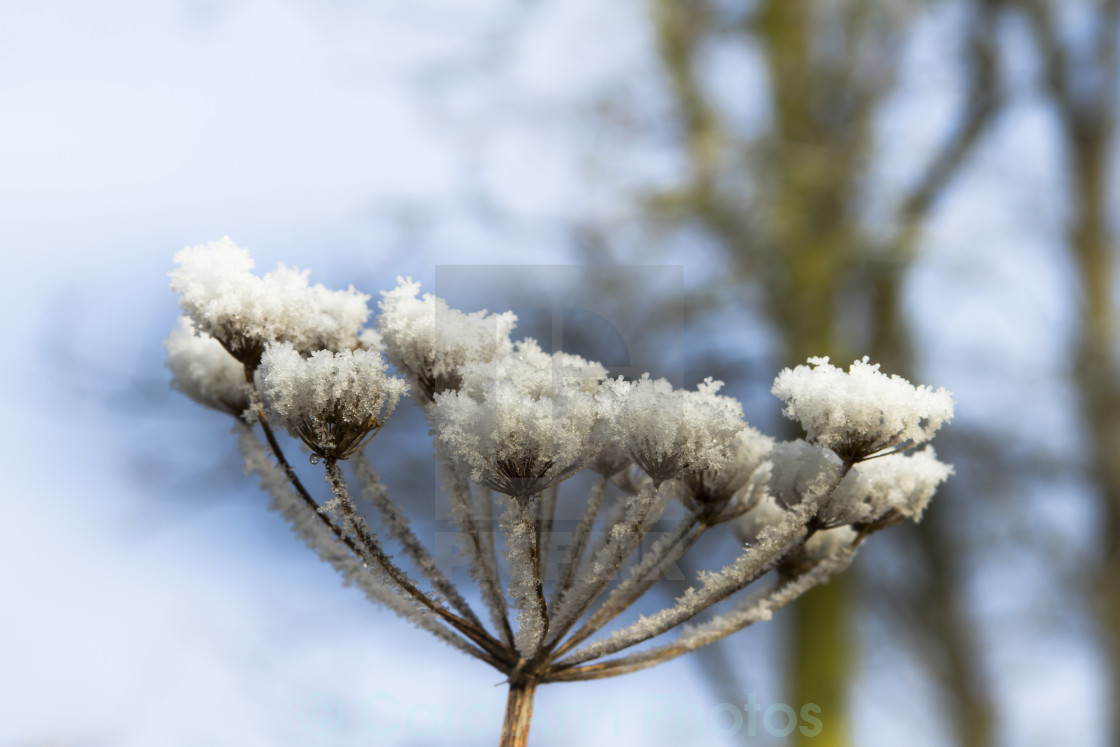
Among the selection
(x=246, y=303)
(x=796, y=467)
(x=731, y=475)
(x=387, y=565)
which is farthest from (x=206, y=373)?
(x=796, y=467)

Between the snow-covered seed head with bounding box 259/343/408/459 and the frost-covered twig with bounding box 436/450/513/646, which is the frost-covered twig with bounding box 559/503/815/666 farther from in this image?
the snow-covered seed head with bounding box 259/343/408/459

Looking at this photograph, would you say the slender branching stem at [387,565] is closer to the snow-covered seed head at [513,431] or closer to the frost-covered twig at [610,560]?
the frost-covered twig at [610,560]

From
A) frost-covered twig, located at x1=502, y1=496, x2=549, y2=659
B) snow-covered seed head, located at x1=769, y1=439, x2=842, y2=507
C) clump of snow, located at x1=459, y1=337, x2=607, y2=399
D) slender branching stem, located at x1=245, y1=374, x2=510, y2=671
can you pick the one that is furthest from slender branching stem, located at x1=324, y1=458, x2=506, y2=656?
snow-covered seed head, located at x1=769, y1=439, x2=842, y2=507

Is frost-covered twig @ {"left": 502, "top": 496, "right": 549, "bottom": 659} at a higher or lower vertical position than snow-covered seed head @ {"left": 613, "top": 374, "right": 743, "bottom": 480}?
lower

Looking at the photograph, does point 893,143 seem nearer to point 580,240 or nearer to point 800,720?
point 580,240

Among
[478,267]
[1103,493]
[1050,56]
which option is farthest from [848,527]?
[1050,56]

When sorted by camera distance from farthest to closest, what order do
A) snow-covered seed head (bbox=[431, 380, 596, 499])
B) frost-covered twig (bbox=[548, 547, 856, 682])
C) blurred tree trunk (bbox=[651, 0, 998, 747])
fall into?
blurred tree trunk (bbox=[651, 0, 998, 747]) → frost-covered twig (bbox=[548, 547, 856, 682]) → snow-covered seed head (bbox=[431, 380, 596, 499])

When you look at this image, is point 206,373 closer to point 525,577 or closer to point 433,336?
point 433,336
